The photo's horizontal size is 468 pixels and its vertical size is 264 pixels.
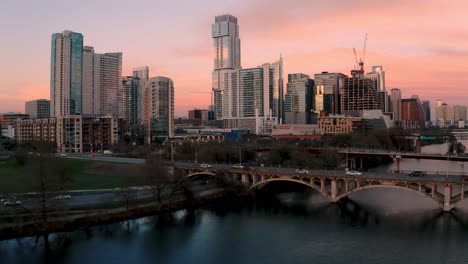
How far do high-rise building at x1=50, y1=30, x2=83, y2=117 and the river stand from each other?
12249 cm

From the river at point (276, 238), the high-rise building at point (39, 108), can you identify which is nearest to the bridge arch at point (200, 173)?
the river at point (276, 238)

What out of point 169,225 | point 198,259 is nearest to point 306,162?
point 169,225

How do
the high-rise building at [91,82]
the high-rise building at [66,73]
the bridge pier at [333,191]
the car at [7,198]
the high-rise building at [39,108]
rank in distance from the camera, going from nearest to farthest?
the car at [7,198]
the bridge pier at [333,191]
the high-rise building at [66,73]
the high-rise building at [91,82]
the high-rise building at [39,108]

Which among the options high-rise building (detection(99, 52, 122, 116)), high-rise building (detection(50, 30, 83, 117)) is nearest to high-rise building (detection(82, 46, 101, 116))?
high-rise building (detection(99, 52, 122, 116))

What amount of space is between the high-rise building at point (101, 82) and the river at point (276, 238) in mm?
134431

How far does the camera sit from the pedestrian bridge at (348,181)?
39.4 metres

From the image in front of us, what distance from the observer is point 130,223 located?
3794cm

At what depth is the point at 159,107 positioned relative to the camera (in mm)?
131750

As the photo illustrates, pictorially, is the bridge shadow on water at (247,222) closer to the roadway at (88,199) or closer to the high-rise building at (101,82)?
the roadway at (88,199)

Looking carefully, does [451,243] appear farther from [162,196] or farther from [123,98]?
[123,98]

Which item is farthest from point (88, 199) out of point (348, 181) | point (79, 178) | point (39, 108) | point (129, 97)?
point (39, 108)

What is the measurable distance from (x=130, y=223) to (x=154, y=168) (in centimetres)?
802

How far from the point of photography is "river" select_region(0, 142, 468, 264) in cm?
2947

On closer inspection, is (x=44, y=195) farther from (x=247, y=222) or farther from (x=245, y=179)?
(x=245, y=179)
